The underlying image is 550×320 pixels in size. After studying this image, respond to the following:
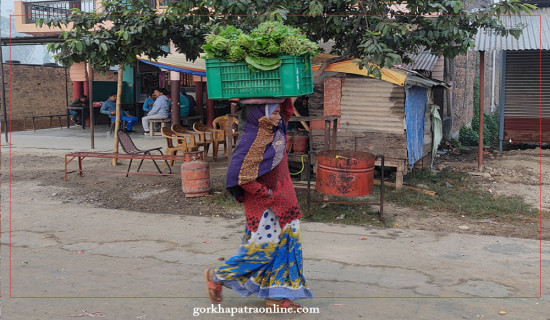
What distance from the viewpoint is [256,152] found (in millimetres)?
4031

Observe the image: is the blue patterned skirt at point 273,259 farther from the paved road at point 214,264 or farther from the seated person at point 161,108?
the seated person at point 161,108

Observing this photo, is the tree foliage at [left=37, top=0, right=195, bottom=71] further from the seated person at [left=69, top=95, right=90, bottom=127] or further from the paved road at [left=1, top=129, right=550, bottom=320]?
the seated person at [left=69, top=95, right=90, bottom=127]

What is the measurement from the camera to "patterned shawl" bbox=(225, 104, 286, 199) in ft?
13.2

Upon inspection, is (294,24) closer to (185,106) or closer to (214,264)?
(214,264)

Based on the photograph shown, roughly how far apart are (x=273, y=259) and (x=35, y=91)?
21328mm

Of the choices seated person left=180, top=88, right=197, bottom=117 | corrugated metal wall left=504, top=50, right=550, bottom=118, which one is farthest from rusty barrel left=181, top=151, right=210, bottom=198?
corrugated metal wall left=504, top=50, right=550, bottom=118

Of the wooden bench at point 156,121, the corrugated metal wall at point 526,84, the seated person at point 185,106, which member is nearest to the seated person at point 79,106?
the wooden bench at point 156,121

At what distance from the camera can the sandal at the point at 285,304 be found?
13.5 ft

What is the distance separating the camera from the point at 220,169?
11.1 m

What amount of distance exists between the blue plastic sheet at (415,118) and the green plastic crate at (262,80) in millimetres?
5117

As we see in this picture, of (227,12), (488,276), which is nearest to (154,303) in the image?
(488,276)

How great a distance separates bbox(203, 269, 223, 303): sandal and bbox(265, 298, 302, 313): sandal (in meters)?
0.41

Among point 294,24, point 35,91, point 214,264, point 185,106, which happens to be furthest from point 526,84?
point 35,91

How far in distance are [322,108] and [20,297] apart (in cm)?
652
